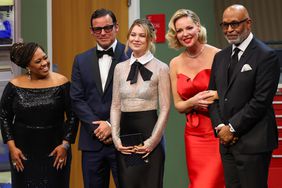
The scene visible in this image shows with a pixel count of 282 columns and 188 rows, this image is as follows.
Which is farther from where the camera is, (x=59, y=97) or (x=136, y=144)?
(x=59, y=97)

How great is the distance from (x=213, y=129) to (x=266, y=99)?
15.6 inches

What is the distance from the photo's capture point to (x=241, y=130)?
95.4 inches

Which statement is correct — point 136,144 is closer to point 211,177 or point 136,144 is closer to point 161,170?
point 161,170

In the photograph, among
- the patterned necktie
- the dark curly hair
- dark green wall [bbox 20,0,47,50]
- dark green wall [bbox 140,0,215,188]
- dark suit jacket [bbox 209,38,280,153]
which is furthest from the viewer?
dark green wall [bbox 140,0,215,188]

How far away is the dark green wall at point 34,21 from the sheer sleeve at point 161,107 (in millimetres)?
1623

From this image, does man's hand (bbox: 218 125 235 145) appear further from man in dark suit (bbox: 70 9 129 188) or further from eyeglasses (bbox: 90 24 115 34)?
eyeglasses (bbox: 90 24 115 34)

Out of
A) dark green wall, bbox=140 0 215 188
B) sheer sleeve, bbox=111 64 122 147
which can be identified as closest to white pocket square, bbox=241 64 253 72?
sheer sleeve, bbox=111 64 122 147

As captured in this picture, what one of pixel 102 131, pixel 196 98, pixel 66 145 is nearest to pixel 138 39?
pixel 196 98

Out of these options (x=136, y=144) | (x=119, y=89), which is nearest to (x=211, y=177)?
(x=136, y=144)

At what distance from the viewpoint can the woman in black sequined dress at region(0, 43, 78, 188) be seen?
301 cm

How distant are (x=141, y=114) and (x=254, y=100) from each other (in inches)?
26.2

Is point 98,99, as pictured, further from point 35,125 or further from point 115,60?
point 35,125

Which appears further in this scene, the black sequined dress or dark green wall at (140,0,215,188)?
dark green wall at (140,0,215,188)

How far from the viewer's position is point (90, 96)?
9.78 ft
